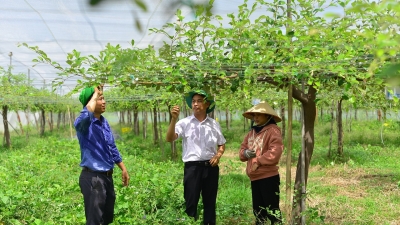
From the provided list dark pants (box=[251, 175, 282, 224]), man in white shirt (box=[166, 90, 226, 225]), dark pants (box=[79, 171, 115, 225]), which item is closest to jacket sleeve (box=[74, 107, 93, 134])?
dark pants (box=[79, 171, 115, 225])

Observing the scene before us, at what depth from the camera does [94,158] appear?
3053mm

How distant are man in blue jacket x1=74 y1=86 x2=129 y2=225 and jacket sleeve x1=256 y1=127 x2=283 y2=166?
1.31 m

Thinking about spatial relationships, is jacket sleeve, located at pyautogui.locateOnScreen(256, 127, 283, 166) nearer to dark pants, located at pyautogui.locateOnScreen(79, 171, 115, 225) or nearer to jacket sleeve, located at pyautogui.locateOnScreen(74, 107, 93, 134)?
dark pants, located at pyautogui.locateOnScreen(79, 171, 115, 225)

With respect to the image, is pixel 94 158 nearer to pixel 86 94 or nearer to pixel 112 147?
pixel 112 147

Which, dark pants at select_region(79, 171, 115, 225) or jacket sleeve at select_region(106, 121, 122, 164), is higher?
jacket sleeve at select_region(106, 121, 122, 164)

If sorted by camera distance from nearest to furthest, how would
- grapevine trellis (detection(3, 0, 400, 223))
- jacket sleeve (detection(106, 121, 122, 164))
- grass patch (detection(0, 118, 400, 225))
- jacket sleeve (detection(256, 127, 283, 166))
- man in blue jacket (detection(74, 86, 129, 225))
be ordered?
grapevine trellis (detection(3, 0, 400, 223)) → man in blue jacket (detection(74, 86, 129, 225)) → jacket sleeve (detection(106, 121, 122, 164)) → jacket sleeve (detection(256, 127, 283, 166)) → grass patch (detection(0, 118, 400, 225))

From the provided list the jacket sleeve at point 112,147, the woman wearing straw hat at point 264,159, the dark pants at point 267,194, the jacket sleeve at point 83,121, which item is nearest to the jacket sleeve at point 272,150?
the woman wearing straw hat at point 264,159

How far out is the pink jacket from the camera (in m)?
3.42

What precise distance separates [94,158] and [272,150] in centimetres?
151

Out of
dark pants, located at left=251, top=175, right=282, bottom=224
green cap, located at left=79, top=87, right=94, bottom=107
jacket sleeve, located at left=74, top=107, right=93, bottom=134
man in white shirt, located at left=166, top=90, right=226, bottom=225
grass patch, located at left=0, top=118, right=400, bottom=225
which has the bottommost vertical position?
grass patch, located at left=0, top=118, right=400, bottom=225

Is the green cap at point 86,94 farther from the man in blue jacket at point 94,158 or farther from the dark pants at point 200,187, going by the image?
the dark pants at point 200,187

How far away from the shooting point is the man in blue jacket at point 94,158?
2.99 meters

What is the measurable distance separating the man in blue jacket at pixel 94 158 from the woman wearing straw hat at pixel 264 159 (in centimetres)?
128

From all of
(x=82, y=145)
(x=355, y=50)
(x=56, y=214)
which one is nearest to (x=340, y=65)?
(x=355, y=50)
